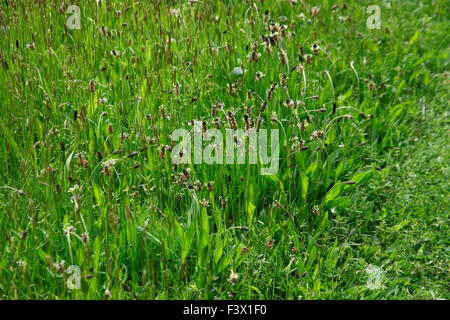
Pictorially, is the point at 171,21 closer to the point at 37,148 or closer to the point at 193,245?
the point at 37,148

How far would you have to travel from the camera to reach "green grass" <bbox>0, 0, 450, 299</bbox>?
2.40 meters

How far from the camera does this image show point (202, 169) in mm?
2879

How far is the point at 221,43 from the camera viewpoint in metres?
3.73

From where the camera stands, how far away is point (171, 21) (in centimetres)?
367

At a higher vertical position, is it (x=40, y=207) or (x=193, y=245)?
(x=40, y=207)

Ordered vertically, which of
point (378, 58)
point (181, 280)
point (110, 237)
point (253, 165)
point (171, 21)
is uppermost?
point (171, 21)

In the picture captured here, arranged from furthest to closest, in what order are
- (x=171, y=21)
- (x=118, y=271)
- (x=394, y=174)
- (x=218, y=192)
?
(x=171, y=21), (x=394, y=174), (x=218, y=192), (x=118, y=271)

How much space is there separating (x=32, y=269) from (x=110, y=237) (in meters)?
0.36

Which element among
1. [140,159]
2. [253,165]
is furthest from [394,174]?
[140,159]

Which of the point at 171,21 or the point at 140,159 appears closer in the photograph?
the point at 140,159

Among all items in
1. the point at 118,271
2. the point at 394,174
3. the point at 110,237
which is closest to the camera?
the point at 118,271

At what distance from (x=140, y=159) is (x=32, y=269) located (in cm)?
83

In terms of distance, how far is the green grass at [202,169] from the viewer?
2404mm

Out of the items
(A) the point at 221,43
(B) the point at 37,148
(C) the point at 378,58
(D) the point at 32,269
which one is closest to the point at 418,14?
(C) the point at 378,58
